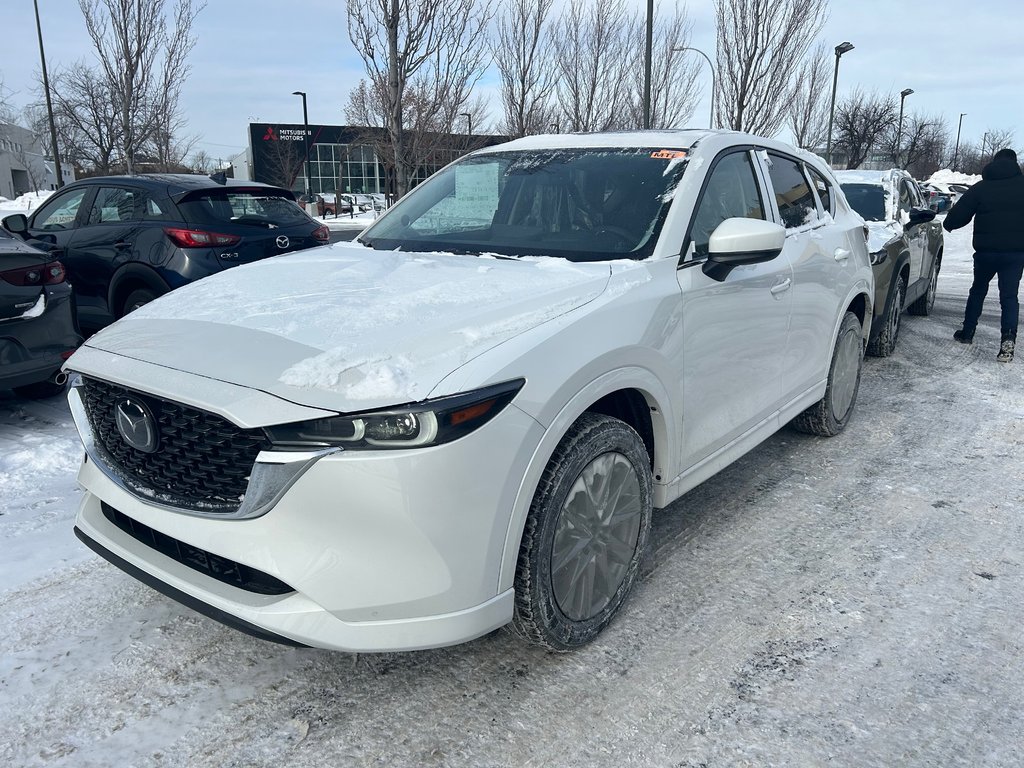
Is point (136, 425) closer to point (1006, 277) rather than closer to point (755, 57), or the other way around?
point (1006, 277)

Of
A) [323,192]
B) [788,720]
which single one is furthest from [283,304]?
[323,192]

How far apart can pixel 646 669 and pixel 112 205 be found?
243 inches

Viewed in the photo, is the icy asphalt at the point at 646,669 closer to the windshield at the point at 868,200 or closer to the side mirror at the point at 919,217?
the side mirror at the point at 919,217

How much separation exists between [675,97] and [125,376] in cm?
2705

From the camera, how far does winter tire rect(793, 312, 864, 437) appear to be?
4.79 metres

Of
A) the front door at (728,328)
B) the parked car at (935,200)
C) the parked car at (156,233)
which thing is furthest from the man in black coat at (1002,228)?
the parked car at (156,233)

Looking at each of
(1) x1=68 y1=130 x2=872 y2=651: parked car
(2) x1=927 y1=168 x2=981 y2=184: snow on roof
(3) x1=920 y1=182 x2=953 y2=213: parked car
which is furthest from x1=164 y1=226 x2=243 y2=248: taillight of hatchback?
(2) x1=927 y1=168 x2=981 y2=184: snow on roof

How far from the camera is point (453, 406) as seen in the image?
6.77 ft

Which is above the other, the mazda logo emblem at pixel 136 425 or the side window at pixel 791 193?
the side window at pixel 791 193

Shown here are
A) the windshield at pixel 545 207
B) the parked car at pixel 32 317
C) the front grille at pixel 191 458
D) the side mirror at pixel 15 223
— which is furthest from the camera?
the side mirror at pixel 15 223

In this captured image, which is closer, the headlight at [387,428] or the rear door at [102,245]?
the headlight at [387,428]

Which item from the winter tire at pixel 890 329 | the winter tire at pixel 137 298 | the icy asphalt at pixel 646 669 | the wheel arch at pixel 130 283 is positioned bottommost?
the icy asphalt at pixel 646 669

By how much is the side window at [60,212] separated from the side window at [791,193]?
Answer: 593cm

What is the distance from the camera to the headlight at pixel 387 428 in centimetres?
205
